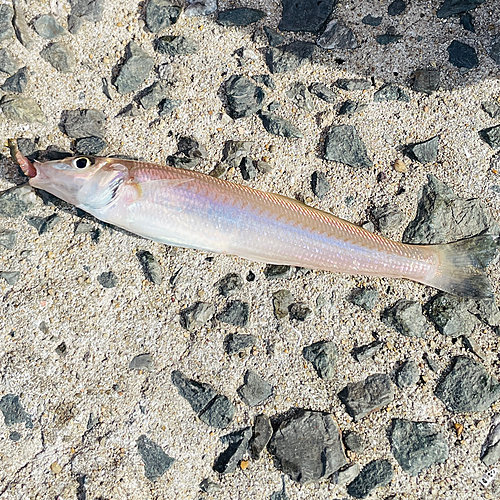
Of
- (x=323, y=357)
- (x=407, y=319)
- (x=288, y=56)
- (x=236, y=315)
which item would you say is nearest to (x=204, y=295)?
(x=236, y=315)

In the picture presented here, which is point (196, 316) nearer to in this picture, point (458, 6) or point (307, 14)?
point (307, 14)

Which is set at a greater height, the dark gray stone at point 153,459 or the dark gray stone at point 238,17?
the dark gray stone at point 238,17

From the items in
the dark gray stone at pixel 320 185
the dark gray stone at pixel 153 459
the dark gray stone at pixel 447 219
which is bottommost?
the dark gray stone at pixel 153 459

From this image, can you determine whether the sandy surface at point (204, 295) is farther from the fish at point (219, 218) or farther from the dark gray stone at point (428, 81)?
the fish at point (219, 218)

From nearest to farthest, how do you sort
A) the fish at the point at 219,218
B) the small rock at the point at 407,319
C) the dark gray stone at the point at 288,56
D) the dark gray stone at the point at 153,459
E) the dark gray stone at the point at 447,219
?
the fish at the point at 219,218 → the dark gray stone at the point at 153,459 → the small rock at the point at 407,319 → the dark gray stone at the point at 447,219 → the dark gray stone at the point at 288,56

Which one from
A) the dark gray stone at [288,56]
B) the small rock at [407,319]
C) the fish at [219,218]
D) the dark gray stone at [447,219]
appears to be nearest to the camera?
the fish at [219,218]

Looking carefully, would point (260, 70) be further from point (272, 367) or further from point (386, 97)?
point (272, 367)

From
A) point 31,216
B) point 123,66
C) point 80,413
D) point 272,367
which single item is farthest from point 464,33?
point 80,413

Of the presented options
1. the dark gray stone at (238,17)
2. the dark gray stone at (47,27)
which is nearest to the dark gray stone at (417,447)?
the dark gray stone at (238,17)
